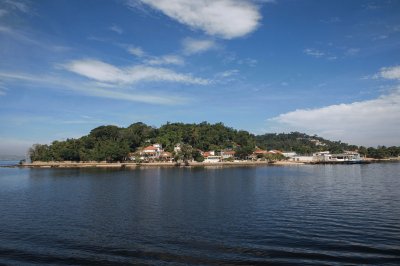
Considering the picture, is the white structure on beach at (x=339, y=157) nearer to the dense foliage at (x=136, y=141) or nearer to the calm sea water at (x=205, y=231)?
the dense foliage at (x=136, y=141)

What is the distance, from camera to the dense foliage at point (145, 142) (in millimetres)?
133875

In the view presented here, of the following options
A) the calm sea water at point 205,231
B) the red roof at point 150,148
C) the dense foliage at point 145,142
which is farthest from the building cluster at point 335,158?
the calm sea water at point 205,231

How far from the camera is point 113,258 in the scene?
17.6m

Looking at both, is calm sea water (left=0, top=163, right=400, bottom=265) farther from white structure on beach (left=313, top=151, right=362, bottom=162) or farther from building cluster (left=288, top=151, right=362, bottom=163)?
building cluster (left=288, top=151, right=362, bottom=163)

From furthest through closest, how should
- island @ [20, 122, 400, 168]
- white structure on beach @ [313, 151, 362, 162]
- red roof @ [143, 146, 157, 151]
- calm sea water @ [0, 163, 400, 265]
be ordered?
white structure on beach @ [313, 151, 362, 162] → red roof @ [143, 146, 157, 151] → island @ [20, 122, 400, 168] → calm sea water @ [0, 163, 400, 265]

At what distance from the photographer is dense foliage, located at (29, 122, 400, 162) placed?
439 ft

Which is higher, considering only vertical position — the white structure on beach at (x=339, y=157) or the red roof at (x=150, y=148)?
the red roof at (x=150, y=148)

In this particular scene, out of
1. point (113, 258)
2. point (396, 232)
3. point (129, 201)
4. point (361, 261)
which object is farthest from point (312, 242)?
point (129, 201)

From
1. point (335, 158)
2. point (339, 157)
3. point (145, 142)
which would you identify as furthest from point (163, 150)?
point (339, 157)

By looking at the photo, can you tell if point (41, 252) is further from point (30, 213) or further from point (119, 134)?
point (119, 134)

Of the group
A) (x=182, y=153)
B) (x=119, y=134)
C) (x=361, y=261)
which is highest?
(x=119, y=134)

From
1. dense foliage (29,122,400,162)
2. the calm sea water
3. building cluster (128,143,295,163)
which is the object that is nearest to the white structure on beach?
dense foliage (29,122,400,162)

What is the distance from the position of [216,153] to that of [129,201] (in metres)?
118

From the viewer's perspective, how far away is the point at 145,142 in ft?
522
